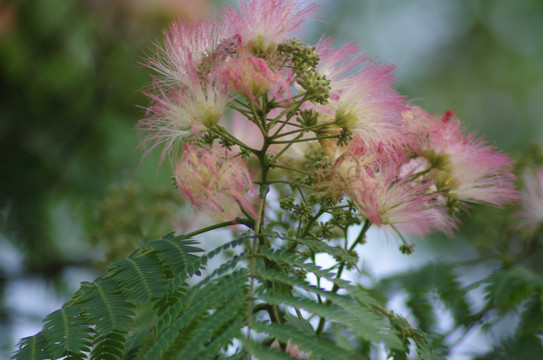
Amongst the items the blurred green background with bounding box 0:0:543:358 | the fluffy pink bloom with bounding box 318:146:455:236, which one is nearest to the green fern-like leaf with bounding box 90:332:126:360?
the fluffy pink bloom with bounding box 318:146:455:236

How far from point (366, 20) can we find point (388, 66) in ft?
18.6

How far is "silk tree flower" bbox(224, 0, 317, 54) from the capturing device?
6.15 ft

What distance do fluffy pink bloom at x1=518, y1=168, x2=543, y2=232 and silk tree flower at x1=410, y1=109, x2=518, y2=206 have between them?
3.61 ft

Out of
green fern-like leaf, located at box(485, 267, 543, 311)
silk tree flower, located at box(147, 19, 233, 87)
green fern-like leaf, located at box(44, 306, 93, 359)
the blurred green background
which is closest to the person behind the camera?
green fern-like leaf, located at box(44, 306, 93, 359)

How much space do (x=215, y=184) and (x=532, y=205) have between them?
86.4 inches

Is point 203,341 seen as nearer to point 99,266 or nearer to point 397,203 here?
point 397,203

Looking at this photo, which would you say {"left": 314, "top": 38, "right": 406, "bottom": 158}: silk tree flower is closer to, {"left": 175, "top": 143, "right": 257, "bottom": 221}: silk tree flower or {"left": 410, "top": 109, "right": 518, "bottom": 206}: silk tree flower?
{"left": 410, "top": 109, "right": 518, "bottom": 206}: silk tree flower

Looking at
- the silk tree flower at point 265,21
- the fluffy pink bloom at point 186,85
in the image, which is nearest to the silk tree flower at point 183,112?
the fluffy pink bloom at point 186,85

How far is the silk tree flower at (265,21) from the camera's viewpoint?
188 cm

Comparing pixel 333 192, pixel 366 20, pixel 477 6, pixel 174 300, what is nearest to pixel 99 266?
pixel 174 300

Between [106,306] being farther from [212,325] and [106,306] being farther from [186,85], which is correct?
[186,85]

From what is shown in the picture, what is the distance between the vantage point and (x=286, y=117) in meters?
1.84

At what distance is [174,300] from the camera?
1764 mm

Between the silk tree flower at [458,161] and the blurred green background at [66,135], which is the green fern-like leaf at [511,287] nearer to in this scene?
the silk tree flower at [458,161]
